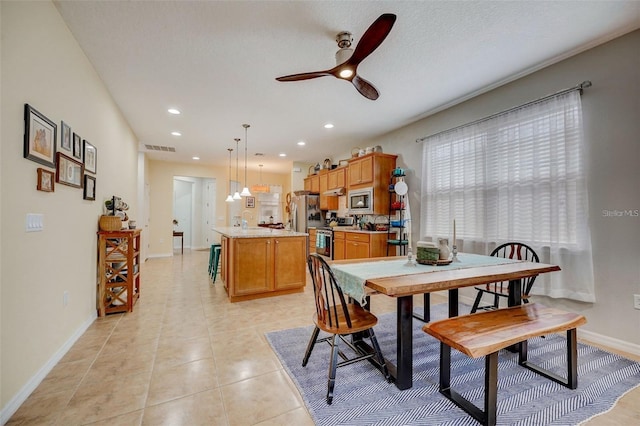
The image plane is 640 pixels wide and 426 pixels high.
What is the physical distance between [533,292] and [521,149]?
151 cm

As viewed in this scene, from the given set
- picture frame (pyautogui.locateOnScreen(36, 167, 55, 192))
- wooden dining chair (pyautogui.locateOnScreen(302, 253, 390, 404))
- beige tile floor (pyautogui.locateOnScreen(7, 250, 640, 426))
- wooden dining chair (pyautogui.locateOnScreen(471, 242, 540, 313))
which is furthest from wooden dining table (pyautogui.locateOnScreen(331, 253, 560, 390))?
picture frame (pyautogui.locateOnScreen(36, 167, 55, 192))

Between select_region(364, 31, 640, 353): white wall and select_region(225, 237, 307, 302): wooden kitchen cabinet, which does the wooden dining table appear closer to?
select_region(364, 31, 640, 353): white wall

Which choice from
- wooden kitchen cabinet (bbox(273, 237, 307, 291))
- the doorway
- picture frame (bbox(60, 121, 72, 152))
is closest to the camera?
picture frame (bbox(60, 121, 72, 152))

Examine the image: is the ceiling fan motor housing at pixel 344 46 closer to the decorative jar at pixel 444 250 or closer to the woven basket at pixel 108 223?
the decorative jar at pixel 444 250

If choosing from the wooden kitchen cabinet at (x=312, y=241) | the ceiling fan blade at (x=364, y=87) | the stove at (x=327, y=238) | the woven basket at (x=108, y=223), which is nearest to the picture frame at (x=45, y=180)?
the woven basket at (x=108, y=223)

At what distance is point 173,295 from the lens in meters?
3.71

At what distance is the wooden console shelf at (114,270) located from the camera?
2.87m

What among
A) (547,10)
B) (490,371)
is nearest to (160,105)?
(547,10)

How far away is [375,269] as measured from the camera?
78.1 inches

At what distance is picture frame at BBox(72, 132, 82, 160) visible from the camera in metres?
2.30

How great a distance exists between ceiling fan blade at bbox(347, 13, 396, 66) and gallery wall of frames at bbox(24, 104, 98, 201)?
7.02ft

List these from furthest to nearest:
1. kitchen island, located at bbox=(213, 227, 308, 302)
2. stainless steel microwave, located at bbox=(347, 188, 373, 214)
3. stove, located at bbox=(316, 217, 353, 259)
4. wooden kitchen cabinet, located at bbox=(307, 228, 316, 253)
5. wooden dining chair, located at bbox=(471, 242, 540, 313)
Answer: wooden kitchen cabinet, located at bbox=(307, 228, 316, 253) < stove, located at bbox=(316, 217, 353, 259) < stainless steel microwave, located at bbox=(347, 188, 373, 214) < kitchen island, located at bbox=(213, 227, 308, 302) < wooden dining chair, located at bbox=(471, 242, 540, 313)

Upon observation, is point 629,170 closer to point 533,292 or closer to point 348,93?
point 533,292

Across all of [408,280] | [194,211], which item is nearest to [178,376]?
[408,280]
